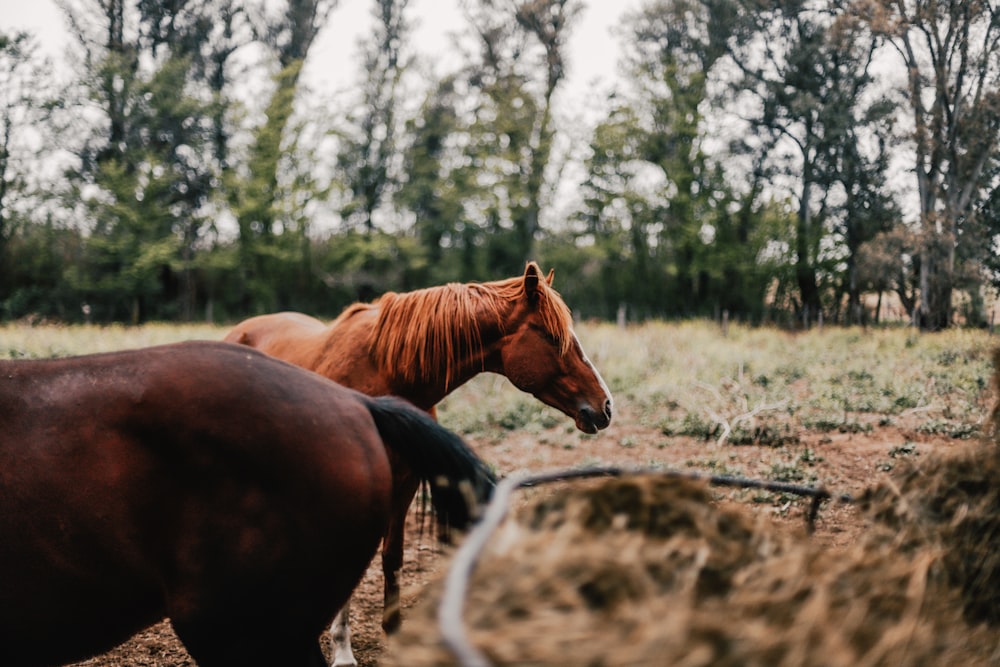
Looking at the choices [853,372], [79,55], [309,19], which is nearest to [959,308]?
[853,372]

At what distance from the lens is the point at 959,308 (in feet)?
33.7

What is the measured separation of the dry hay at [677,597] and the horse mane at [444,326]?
6.25 feet

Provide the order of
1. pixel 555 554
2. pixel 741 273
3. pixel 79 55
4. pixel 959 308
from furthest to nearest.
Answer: pixel 741 273
pixel 79 55
pixel 959 308
pixel 555 554

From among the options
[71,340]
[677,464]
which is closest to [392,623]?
[677,464]

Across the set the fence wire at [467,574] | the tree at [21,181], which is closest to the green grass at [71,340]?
the tree at [21,181]

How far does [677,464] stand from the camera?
22.1ft

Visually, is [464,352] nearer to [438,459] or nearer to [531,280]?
[531,280]

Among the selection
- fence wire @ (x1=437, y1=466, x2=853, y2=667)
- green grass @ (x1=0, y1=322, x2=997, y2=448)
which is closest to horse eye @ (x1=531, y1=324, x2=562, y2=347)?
fence wire @ (x1=437, y1=466, x2=853, y2=667)

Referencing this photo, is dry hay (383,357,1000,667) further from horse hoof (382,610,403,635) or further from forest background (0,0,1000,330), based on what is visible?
forest background (0,0,1000,330)

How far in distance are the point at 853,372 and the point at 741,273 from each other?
1473 cm

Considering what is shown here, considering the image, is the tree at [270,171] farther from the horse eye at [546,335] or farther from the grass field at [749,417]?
the horse eye at [546,335]

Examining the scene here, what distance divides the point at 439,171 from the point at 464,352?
81.2 feet

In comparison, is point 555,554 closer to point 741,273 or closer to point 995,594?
point 995,594

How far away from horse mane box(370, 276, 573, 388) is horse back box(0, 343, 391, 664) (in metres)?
1.33
